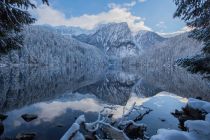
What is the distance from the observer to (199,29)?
11.4 meters

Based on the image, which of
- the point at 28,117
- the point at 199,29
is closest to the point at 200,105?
the point at 199,29

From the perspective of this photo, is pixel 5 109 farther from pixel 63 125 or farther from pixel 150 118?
pixel 150 118

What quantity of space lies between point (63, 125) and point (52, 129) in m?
1.37

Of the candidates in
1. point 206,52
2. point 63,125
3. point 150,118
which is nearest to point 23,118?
point 63,125

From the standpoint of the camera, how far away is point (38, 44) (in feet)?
598

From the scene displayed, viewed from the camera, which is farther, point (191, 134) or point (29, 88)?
point (29, 88)

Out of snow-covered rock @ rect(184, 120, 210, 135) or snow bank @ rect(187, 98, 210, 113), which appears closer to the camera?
snow-covered rock @ rect(184, 120, 210, 135)

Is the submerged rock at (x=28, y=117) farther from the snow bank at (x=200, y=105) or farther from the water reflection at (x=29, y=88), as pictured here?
the snow bank at (x=200, y=105)

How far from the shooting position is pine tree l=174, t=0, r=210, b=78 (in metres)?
10.8

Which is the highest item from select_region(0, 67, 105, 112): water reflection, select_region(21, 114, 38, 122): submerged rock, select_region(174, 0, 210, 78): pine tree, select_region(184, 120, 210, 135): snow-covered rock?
select_region(174, 0, 210, 78): pine tree

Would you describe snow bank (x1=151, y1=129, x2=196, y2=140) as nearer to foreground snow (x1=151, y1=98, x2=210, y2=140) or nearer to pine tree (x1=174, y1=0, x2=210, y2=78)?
foreground snow (x1=151, y1=98, x2=210, y2=140)

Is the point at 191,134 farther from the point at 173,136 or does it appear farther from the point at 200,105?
the point at 200,105

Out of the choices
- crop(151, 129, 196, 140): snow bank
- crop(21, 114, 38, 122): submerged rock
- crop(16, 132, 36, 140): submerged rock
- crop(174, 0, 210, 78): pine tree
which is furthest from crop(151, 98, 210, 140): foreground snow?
crop(21, 114, 38, 122): submerged rock

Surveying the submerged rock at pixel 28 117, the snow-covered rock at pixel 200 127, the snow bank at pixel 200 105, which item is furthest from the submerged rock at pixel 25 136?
the snow bank at pixel 200 105
